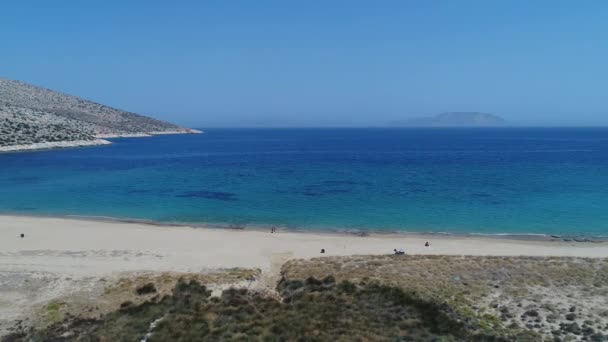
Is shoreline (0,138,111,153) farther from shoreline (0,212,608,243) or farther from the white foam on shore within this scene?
shoreline (0,212,608,243)

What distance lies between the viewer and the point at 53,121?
11875 cm

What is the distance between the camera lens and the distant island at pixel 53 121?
10412 centimetres

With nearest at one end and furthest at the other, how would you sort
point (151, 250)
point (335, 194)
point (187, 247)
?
point (151, 250), point (187, 247), point (335, 194)

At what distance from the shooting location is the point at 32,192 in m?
51.2

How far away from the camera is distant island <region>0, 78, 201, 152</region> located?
10412 cm

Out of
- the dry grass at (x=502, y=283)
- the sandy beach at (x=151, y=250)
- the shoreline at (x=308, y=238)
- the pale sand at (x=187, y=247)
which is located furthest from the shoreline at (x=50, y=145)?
the dry grass at (x=502, y=283)

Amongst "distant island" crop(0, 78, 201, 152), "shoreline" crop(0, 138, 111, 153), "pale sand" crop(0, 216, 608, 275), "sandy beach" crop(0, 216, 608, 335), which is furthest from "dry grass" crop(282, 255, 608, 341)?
"distant island" crop(0, 78, 201, 152)

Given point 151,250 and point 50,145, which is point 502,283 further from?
point 50,145

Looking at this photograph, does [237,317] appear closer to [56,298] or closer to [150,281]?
[150,281]

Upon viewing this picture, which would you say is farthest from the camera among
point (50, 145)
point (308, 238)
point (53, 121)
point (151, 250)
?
point (53, 121)

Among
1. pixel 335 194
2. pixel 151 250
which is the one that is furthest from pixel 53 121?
pixel 151 250

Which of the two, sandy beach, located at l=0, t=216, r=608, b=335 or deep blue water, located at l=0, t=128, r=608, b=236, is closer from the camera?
sandy beach, located at l=0, t=216, r=608, b=335

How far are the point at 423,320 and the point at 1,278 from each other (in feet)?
68.3

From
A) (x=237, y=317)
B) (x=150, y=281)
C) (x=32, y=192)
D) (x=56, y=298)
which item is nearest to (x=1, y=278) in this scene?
(x=56, y=298)
